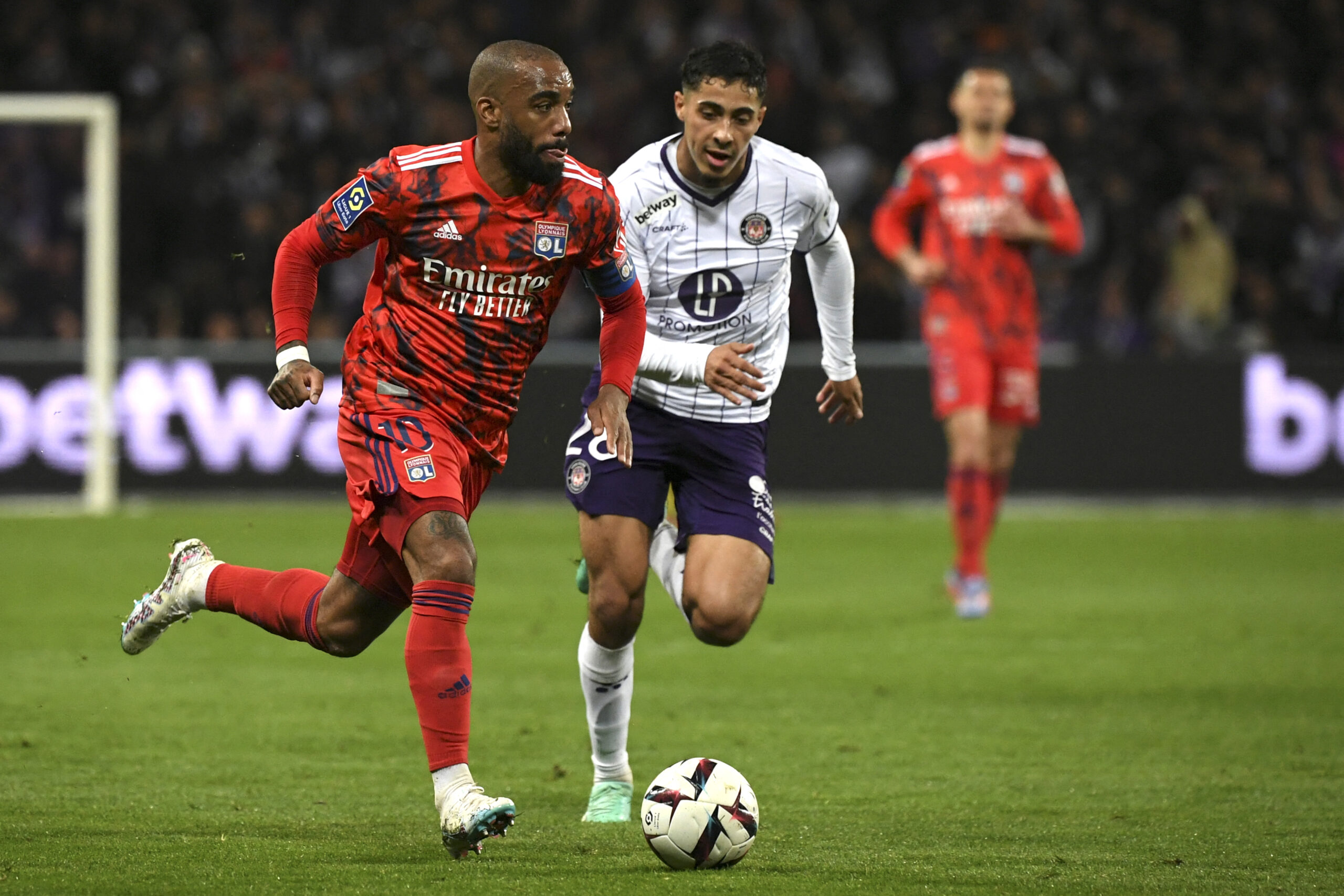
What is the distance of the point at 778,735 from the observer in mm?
6586

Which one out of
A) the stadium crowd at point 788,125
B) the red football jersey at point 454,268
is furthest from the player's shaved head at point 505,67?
the stadium crowd at point 788,125

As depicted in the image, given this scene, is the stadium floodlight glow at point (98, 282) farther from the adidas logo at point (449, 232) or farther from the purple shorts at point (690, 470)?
the adidas logo at point (449, 232)

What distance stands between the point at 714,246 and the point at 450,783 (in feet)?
6.69

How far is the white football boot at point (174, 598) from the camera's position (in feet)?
17.7

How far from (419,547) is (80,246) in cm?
1238

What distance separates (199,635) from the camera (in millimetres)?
9117

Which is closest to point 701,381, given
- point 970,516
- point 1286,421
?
point 970,516

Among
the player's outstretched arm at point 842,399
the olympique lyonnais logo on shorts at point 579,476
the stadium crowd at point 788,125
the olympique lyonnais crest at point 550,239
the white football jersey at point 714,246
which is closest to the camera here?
the olympique lyonnais crest at point 550,239

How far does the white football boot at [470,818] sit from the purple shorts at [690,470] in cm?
139

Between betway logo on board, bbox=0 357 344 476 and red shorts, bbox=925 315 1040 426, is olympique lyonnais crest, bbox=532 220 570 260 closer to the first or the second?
red shorts, bbox=925 315 1040 426

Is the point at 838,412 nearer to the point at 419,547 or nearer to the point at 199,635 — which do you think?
the point at 419,547

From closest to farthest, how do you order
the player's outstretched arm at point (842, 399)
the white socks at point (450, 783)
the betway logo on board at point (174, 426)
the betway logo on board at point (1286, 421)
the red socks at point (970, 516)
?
1. the white socks at point (450, 783)
2. the player's outstretched arm at point (842, 399)
3. the red socks at point (970, 516)
4. the betway logo on board at point (174, 426)
5. the betway logo on board at point (1286, 421)

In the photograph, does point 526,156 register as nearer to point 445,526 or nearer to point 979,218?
point 445,526

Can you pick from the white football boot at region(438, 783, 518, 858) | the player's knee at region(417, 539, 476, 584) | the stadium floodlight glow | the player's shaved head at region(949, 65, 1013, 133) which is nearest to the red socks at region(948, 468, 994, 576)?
the player's shaved head at region(949, 65, 1013, 133)
